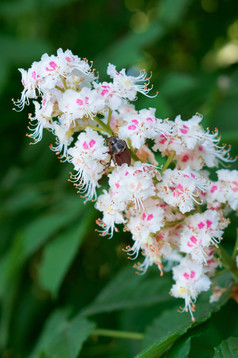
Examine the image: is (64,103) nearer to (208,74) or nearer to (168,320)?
(168,320)

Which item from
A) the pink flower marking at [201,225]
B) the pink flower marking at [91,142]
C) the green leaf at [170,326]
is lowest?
the green leaf at [170,326]

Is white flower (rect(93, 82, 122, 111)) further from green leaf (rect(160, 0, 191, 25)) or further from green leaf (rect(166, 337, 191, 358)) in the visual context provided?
green leaf (rect(160, 0, 191, 25))

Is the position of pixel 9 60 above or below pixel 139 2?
below

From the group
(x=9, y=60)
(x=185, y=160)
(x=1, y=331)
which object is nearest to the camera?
(x=185, y=160)

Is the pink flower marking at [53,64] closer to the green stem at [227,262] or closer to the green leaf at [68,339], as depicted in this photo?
the green stem at [227,262]

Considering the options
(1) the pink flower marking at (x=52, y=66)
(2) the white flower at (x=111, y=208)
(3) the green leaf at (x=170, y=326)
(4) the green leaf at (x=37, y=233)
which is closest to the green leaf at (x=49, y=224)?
(4) the green leaf at (x=37, y=233)

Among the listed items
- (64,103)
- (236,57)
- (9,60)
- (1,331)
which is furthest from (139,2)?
(64,103)

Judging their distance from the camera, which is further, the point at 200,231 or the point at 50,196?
the point at 50,196
